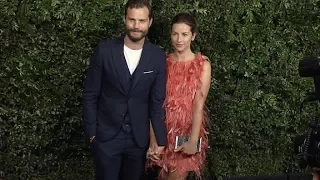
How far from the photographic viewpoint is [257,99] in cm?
533

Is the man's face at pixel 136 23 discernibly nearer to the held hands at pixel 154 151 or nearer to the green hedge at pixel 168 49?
the held hands at pixel 154 151

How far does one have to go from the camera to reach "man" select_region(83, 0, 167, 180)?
12.9 ft

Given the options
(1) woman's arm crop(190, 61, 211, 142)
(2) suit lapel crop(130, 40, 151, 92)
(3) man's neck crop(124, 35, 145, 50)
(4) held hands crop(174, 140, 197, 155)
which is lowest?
A: (4) held hands crop(174, 140, 197, 155)

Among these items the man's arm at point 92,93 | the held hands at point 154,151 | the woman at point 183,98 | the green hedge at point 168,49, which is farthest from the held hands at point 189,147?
the green hedge at point 168,49

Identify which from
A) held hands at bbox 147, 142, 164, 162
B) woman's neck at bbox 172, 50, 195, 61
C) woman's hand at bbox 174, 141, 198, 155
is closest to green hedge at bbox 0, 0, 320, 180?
woman's neck at bbox 172, 50, 195, 61

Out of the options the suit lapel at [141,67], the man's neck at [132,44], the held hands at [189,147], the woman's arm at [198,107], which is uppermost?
the man's neck at [132,44]

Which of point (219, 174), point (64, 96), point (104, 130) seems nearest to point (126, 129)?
point (104, 130)

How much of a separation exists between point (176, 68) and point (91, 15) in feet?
3.21

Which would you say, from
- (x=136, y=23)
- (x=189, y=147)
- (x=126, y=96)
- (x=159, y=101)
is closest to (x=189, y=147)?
(x=189, y=147)

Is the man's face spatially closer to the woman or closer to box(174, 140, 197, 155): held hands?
the woman

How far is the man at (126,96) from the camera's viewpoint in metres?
3.92

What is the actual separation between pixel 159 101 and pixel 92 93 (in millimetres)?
462

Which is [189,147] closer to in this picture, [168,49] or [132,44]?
[132,44]

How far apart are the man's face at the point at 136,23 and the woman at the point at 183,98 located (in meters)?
0.34
